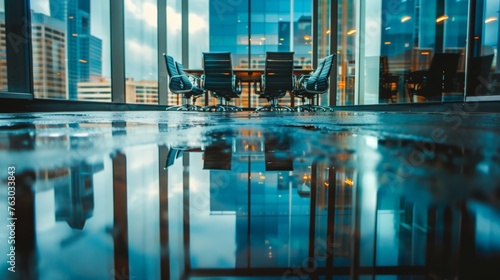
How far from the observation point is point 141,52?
20.5 ft

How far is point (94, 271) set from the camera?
0.17m

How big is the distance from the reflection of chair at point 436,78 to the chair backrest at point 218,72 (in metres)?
2.90

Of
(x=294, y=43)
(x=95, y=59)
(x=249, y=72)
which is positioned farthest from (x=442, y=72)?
(x=95, y=59)

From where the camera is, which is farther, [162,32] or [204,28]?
[204,28]

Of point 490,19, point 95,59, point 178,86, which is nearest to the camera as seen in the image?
point 490,19

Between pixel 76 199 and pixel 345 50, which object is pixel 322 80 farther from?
pixel 76 199

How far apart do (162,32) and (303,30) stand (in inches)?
143

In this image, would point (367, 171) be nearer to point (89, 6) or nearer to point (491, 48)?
point (491, 48)

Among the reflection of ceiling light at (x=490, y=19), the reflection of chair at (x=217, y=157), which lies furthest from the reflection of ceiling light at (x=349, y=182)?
the reflection of ceiling light at (x=490, y=19)

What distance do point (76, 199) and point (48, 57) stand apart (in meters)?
4.28

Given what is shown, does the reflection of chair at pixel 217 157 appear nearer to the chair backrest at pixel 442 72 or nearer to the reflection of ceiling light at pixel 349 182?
the reflection of ceiling light at pixel 349 182

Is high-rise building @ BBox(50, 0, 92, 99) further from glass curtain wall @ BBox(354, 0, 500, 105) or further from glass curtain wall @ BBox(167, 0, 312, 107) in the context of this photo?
glass curtain wall @ BBox(354, 0, 500, 105)

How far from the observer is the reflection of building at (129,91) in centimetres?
462

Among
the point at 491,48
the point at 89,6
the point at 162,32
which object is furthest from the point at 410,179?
the point at 162,32
